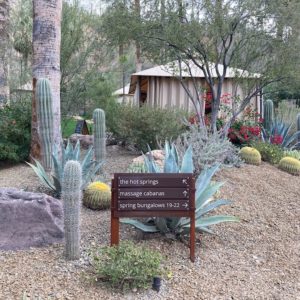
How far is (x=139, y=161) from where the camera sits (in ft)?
25.8

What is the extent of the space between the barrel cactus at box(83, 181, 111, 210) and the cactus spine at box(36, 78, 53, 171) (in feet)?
6.33

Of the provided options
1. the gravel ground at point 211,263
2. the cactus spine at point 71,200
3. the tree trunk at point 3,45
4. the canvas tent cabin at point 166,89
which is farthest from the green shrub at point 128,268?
the canvas tent cabin at point 166,89

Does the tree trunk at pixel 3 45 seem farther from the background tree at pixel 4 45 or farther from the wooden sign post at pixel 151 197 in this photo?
the wooden sign post at pixel 151 197

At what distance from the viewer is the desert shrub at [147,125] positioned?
9.64m

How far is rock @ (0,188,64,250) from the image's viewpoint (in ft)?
14.6

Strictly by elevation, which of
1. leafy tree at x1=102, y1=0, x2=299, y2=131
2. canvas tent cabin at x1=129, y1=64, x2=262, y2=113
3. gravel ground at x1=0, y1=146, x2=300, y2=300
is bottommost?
gravel ground at x1=0, y1=146, x2=300, y2=300

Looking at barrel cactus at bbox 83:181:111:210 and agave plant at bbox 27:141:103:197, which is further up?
agave plant at bbox 27:141:103:197

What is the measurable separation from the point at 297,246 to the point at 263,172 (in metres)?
3.17

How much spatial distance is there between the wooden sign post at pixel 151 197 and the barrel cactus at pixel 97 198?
1.42 meters

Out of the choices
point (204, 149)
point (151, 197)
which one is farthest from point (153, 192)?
point (204, 149)

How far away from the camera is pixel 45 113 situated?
727 centimetres

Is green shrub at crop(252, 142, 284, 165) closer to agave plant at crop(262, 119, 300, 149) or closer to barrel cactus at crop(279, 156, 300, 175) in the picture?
barrel cactus at crop(279, 156, 300, 175)

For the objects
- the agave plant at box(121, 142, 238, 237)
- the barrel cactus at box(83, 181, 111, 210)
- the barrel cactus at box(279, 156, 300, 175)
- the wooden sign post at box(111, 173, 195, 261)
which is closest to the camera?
the wooden sign post at box(111, 173, 195, 261)

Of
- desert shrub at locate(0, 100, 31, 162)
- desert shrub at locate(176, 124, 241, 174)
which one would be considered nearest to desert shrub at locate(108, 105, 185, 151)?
desert shrub at locate(176, 124, 241, 174)
